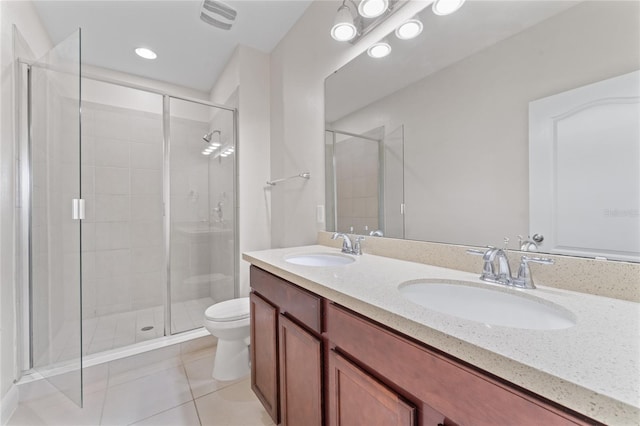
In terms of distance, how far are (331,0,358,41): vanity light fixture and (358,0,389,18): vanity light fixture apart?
3.8 inches

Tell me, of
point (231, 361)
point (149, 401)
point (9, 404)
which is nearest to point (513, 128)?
point (231, 361)

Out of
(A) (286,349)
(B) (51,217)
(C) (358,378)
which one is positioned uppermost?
(B) (51,217)

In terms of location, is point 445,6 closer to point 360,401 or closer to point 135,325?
point 360,401

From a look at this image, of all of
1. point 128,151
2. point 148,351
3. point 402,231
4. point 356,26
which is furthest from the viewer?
point 128,151

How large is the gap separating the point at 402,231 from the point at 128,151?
2.70 m

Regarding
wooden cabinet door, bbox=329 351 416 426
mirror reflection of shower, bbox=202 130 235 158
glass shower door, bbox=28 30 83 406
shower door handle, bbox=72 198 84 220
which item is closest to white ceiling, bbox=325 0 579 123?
wooden cabinet door, bbox=329 351 416 426

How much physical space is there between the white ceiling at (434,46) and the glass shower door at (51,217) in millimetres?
1688

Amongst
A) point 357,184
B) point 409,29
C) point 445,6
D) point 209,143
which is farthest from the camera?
point 209,143

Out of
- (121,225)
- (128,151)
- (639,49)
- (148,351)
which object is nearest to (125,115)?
(128,151)

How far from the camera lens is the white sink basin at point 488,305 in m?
0.67

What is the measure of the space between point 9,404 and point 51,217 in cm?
106

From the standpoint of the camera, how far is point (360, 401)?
0.72 metres

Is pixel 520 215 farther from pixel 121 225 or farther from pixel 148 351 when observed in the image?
pixel 121 225

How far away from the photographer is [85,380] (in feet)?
5.50
